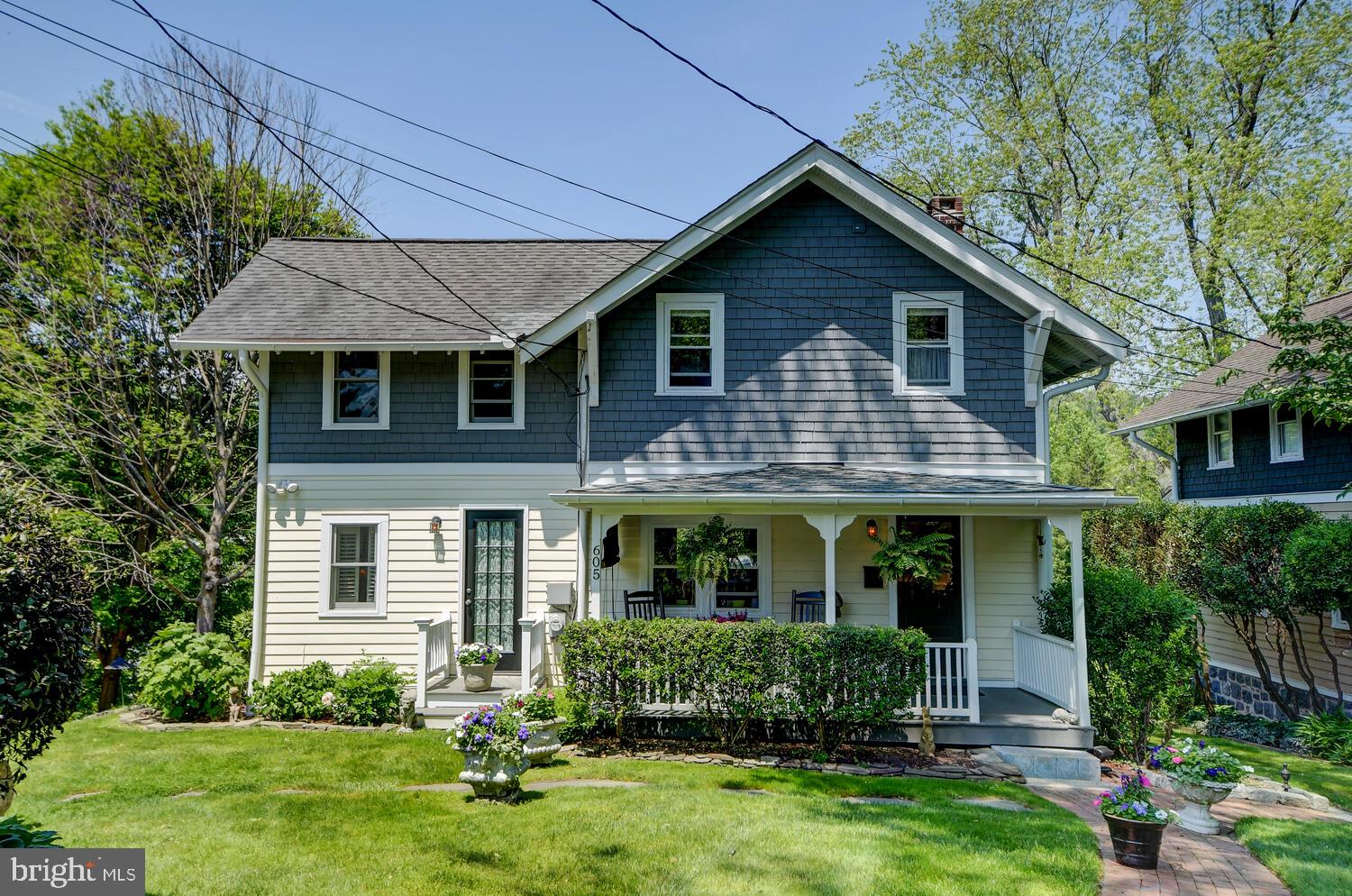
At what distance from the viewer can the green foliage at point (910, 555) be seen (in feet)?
31.4

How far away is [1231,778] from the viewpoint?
666cm

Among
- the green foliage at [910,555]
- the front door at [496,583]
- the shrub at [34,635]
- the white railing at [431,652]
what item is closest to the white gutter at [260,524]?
the white railing at [431,652]

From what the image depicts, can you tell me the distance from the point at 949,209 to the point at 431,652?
10311 millimetres

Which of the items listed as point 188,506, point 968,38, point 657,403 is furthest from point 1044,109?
point 188,506

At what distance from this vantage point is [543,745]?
818cm

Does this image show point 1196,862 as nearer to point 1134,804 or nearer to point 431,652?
point 1134,804

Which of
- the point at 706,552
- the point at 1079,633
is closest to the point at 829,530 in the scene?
the point at 706,552

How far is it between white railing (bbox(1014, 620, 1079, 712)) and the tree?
13.2m

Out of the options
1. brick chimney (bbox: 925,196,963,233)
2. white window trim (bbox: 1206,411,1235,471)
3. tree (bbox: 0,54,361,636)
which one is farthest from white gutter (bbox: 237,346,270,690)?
white window trim (bbox: 1206,411,1235,471)

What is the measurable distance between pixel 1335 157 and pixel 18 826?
90.3 feet

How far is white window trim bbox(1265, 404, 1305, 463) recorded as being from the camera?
14282 millimetres

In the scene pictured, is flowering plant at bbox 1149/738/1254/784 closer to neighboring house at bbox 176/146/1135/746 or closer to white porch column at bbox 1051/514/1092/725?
white porch column at bbox 1051/514/1092/725

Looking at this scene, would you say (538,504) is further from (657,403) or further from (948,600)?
(948,600)

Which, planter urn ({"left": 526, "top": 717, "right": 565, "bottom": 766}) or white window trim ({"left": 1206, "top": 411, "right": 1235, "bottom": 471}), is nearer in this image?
planter urn ({"left": 526, "top": 717, "right": 565, "bottom": 766})
